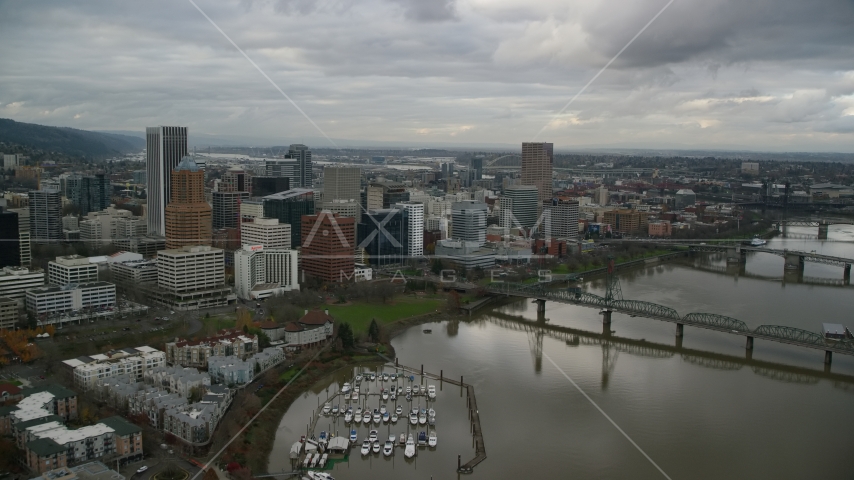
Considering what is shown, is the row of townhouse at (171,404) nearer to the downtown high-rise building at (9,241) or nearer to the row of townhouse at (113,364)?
the row of townhouse at (113,364)

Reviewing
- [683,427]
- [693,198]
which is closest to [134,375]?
[683,427]

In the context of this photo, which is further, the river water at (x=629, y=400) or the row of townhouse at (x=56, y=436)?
the river water at (x=629, y=400)

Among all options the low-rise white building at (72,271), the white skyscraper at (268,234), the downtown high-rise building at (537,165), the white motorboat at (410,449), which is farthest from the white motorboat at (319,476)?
the downtown high-rise building at (537,165)

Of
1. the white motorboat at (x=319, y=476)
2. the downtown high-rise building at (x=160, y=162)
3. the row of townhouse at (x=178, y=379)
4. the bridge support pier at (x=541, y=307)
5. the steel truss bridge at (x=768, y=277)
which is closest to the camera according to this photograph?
the white motorboat at (x=319, y=476)

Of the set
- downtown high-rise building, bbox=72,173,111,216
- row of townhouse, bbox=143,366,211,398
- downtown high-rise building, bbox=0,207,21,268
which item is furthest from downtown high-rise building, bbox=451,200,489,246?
row of townhouse, bbox=143,366,211,398

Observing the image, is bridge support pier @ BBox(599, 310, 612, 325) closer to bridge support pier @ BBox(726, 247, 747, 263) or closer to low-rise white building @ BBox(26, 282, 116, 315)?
low-rise white building @ BBox(26, 282, 116, 315)

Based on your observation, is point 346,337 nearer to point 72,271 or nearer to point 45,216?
point 72,271
